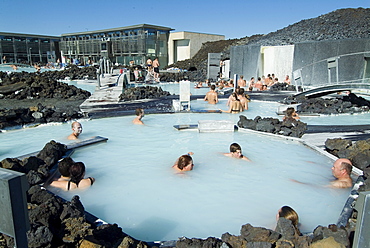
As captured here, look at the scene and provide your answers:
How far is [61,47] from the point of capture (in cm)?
5122

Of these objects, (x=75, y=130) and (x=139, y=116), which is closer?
(x=75, y=130)

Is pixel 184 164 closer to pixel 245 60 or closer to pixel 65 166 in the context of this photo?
pixel 65 166

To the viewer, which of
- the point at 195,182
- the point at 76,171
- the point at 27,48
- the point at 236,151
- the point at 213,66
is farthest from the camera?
the point at 27,48

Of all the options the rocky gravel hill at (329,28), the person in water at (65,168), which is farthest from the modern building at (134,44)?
the person in water at (65,168)

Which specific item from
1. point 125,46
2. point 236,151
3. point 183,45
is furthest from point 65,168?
point 183,45

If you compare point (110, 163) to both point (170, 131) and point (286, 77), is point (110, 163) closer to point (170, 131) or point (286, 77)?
point (170, 131)

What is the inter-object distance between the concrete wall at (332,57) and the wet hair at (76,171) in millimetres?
14123

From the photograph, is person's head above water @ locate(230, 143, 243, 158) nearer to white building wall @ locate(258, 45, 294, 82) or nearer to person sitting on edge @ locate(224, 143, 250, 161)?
person sitting on edge @ locate(224, 143, 250, 161)

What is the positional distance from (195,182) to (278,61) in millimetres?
17396

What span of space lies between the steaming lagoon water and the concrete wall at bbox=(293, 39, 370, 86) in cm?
1118

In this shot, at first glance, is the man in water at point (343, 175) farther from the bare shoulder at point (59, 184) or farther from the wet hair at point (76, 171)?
the bare shoulder at point (59, 184)

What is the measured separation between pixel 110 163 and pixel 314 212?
142 inches

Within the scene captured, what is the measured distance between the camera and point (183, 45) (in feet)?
136

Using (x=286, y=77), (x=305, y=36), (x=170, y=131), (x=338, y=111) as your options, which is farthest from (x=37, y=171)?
(x=305, y=36)
